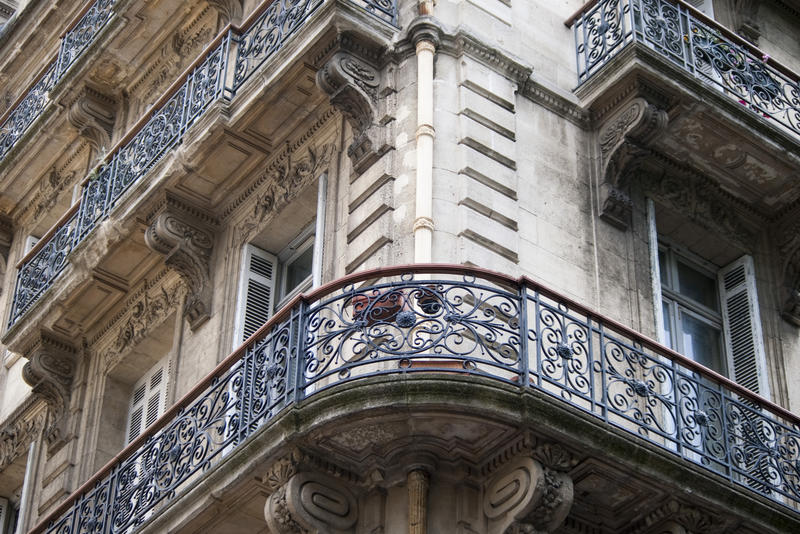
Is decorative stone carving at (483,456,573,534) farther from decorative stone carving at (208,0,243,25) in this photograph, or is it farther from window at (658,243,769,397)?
decorative stone carving at (208,0,243,25)

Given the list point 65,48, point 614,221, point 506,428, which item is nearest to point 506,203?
point 614,221

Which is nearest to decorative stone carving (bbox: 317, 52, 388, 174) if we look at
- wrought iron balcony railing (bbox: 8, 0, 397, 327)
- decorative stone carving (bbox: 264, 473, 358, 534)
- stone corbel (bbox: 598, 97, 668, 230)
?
wrought iron balcony railing (bbox: 8, 0, 397, 327)

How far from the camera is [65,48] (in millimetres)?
19984

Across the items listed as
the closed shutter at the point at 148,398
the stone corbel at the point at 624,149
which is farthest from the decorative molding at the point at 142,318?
the stone corbel at the point at 624,149

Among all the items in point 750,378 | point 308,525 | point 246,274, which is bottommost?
point 308,525

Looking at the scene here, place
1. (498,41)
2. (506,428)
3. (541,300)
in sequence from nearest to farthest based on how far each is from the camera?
(506,428), (541,300), (498,41)

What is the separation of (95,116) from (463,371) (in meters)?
9.47

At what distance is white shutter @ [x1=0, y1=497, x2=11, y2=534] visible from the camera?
18.2m

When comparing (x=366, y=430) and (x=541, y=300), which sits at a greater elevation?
(x=541, y=300)

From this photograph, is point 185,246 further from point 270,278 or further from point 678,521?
point 678,521

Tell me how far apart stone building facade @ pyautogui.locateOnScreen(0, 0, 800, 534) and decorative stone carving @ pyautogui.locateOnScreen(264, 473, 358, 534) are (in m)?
0.02

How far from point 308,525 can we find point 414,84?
164 inches

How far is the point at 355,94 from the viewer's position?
14.0 meters

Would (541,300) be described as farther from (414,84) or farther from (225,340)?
(225,340)
